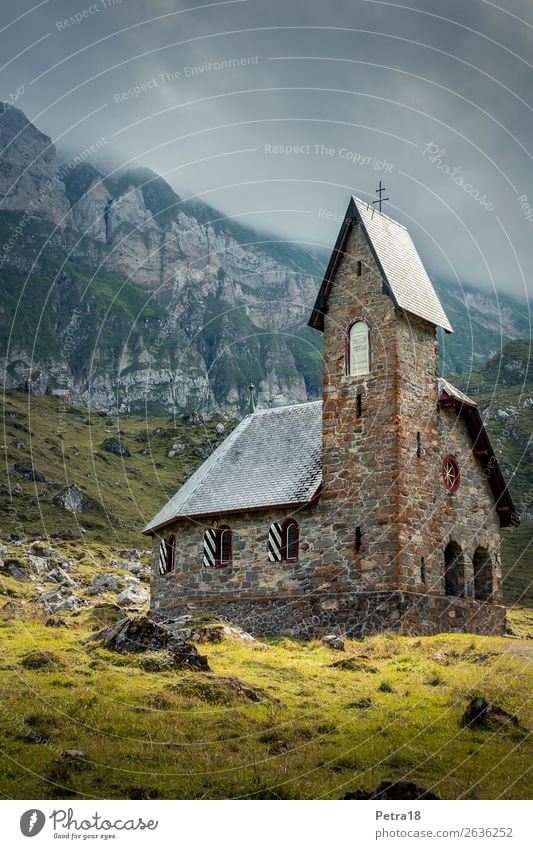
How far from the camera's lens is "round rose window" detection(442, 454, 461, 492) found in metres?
38.5

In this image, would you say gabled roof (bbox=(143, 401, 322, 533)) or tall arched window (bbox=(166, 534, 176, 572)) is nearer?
gabled roof (bbox=(143, 401, 322, 533))

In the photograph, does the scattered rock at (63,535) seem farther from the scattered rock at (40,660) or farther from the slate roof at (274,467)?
the scattered rock at (40,660)

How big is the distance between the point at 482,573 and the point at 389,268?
15.4m

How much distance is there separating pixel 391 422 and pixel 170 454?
8693 centimetres

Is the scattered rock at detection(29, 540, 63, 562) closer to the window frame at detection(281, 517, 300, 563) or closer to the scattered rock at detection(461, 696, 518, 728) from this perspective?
the window frame at detection(281, 517, 300, 563)

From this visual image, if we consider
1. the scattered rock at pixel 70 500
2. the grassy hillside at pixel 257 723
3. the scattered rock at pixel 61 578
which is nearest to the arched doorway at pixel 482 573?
the grassy hillside at pixel 257 723

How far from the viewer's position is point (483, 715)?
67.2 ft

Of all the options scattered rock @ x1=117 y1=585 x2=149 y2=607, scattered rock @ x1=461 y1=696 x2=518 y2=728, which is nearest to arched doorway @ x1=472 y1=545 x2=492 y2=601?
scattered rock @ x1=117 y1=585 x2=149 y2=607

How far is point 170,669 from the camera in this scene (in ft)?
78.7

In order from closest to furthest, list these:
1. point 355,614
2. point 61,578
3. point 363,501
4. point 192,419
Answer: point 355,614, point 363,501, point 61,578, point 192,419

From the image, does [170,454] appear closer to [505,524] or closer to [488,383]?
[488,383]

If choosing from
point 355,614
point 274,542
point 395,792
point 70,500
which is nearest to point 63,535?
point 70,500

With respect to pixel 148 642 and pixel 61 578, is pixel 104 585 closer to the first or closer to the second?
pixel 61 578

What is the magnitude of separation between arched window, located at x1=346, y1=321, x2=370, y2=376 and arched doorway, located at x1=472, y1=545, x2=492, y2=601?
10.7m
